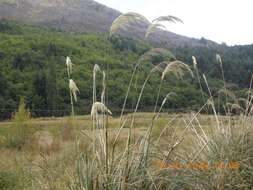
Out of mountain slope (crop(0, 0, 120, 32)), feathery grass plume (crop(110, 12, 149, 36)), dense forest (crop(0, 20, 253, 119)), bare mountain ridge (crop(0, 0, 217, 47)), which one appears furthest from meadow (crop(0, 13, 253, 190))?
mountain slope (crop(0, 0, 120, 32))

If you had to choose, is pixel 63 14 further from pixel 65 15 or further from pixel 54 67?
pixel 54 67

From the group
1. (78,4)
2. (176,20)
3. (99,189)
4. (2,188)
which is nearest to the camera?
(99,189)

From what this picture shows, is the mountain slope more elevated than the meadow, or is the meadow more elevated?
the mountain slope

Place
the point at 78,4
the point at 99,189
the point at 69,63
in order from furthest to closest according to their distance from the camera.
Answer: the point at 78,4 < the point at 69,63 < the point at 99,189

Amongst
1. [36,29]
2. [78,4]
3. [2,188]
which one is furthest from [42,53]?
[78,4]

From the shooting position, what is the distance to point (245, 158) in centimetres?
403

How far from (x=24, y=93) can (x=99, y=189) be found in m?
50.7

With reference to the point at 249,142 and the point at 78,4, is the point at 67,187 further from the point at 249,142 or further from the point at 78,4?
the point at 78,4

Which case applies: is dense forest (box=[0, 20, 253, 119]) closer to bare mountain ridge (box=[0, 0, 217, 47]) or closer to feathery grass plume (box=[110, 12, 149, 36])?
feathery grass plume (box=[110, 12, 149, 36])

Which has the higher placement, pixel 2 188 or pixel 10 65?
pixel 10 65

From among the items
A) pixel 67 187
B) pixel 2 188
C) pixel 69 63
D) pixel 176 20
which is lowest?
pixel 2 188
